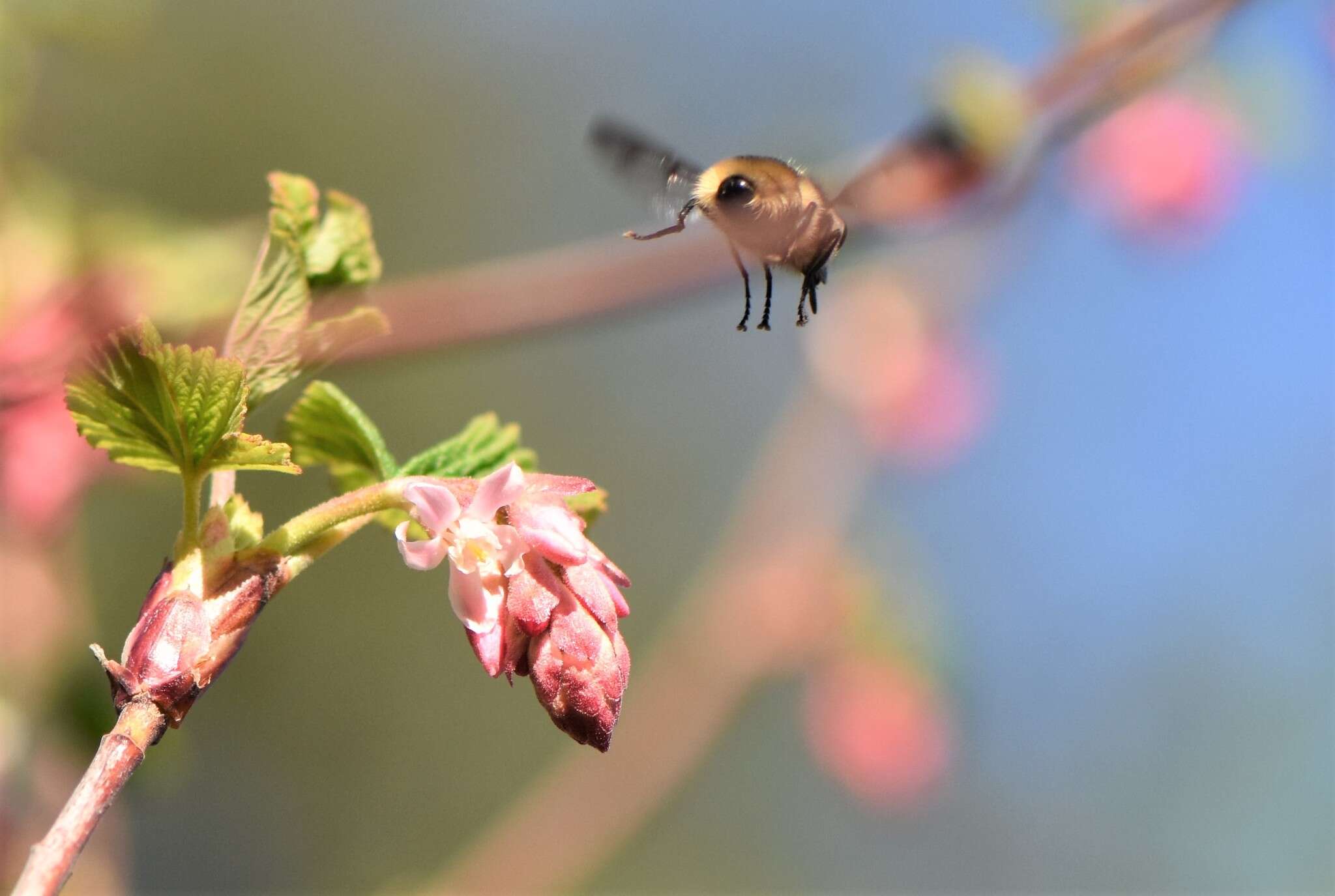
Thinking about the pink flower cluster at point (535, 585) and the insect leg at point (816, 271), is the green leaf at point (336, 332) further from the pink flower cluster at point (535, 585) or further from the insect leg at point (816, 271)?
the insect leg at point (816, 271)

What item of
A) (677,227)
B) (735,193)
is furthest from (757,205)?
(677,227)

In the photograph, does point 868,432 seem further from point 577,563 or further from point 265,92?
point 265,92

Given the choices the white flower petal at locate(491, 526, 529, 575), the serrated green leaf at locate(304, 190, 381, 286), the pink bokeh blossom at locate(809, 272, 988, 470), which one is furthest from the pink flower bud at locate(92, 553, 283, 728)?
the pink bokeh blossom at locate(809, 272, 988, 470)

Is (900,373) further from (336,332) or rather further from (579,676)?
(579,676)

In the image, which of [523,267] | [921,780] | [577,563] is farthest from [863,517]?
[577,563]

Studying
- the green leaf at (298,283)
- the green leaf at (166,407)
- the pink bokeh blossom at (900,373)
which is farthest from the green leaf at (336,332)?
the pink bokeh blossom at (900,373)

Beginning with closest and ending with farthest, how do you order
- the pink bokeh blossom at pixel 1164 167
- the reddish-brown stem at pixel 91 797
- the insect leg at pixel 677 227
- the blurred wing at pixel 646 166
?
the reddish-brown stem at pixel 91 797
the insect leg at pixel 677 227
the blurred wing at pixel 646 166
the pink bokeh blossom at pixel 1164 167
